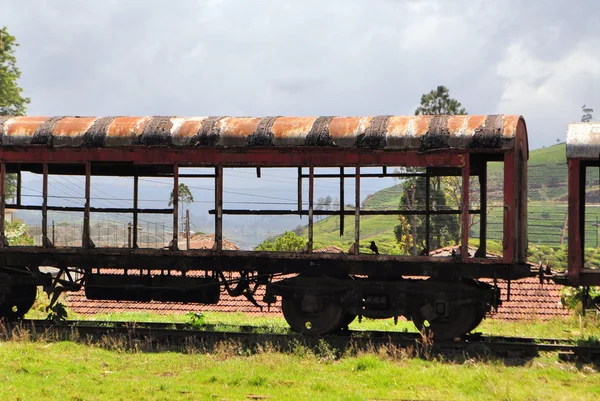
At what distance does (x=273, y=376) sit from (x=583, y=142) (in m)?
6.01

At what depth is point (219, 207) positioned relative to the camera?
12.6m

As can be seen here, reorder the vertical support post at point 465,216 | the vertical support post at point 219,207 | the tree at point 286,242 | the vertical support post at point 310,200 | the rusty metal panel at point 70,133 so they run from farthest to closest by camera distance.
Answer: the tree at point 286,242 < the rusty metal panel at point 70,133 < the vertical support post at point 219,207 < the vertical support post at point 310,200 < the vertical support post at point 465,216

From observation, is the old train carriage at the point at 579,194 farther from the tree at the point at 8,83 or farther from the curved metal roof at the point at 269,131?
the tree at the point at 8,83

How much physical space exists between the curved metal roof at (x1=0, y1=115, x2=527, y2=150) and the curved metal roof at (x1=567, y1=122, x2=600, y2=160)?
838 millimetres

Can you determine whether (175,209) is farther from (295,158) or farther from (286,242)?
(286,242)

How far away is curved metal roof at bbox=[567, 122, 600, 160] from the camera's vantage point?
36.6 feet

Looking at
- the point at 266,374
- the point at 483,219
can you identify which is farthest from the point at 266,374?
the point at 483,219

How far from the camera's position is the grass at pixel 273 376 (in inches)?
332

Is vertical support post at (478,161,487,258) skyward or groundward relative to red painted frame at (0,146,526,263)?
groundward

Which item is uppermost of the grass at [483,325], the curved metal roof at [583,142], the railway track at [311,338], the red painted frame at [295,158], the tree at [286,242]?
the curved metal roof at [583,142]

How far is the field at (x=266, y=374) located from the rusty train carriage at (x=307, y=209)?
4.16 feet

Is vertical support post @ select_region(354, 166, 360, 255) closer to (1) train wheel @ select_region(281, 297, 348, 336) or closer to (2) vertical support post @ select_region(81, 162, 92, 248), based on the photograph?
(1) train wheel @ select_region(281, 297, 348, 336)

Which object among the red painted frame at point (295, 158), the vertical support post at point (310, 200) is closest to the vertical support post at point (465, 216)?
the red painted frame at point (295, 158)

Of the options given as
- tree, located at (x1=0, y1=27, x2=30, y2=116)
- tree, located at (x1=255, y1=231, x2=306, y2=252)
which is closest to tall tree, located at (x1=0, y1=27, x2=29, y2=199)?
tree, located at (x1=0, y1=27, x2=30, y2=116)
